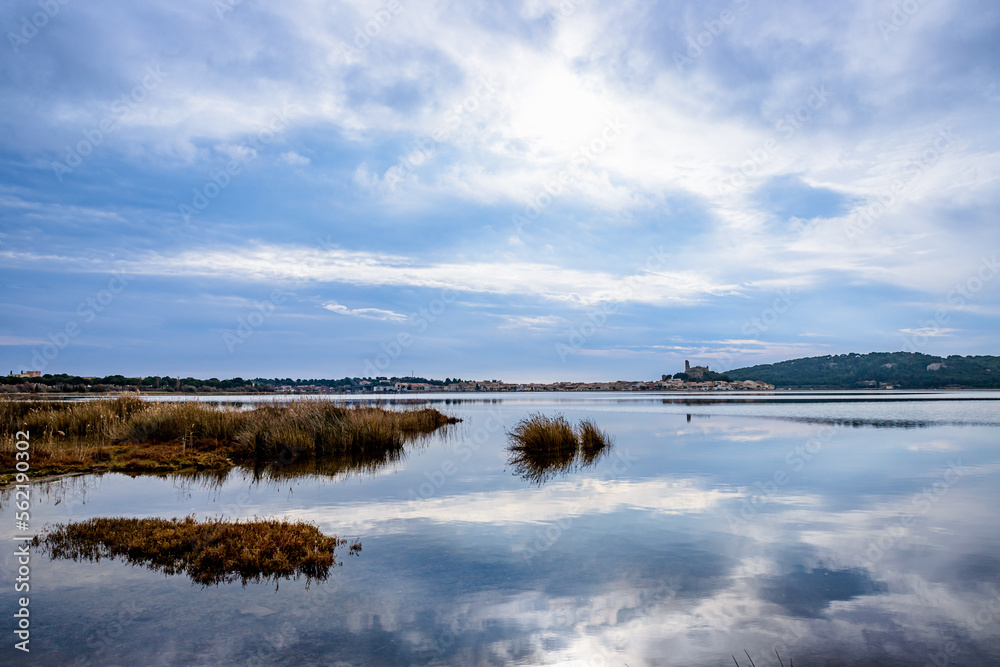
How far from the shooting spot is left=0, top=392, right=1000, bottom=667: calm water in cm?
572

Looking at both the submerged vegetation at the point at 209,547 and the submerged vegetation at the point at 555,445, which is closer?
the submerged vegetation at the point at 209,547

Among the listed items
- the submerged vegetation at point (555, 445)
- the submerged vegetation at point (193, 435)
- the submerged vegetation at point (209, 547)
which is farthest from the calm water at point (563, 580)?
the submerged vegetation at point (555, 445)

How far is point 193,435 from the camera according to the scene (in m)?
23.8

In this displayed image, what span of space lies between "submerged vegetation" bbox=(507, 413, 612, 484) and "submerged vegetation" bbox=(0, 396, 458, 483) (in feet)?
16.3

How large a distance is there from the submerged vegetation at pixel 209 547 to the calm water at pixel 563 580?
1.12ft

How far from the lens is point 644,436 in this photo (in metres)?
29.9

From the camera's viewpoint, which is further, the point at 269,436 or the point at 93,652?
the point at 269,436

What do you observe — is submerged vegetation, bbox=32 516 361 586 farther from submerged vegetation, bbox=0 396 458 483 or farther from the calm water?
submerged vegetation, bbox=0 396 458 483

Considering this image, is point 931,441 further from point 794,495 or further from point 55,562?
point 55,562

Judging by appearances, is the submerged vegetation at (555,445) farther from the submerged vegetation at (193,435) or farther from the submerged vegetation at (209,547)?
the submerged vegetation at (209,547)

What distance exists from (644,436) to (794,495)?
15960 millimetres

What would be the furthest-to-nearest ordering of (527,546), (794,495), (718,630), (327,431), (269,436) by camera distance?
1. (327,431)
2. (269,436)
3. (794,495)
4. (527,546)
5. (718,630)

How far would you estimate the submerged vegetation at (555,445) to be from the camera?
2100 centimetres

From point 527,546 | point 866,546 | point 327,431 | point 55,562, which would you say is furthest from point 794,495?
point 327,431
